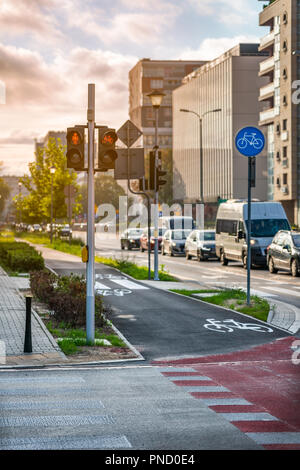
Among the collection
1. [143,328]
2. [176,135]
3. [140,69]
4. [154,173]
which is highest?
[140,69]

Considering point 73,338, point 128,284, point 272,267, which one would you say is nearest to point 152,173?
point 128,284

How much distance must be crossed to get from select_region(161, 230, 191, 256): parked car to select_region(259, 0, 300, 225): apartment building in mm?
31602

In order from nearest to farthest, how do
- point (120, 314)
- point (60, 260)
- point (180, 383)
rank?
point (180, 383) → point (120, 314) → point (60, 260)

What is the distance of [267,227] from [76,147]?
21158mm

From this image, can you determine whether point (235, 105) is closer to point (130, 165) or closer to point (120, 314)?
point (130, 165)

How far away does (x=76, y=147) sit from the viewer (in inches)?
467

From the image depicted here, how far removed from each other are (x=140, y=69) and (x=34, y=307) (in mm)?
145697

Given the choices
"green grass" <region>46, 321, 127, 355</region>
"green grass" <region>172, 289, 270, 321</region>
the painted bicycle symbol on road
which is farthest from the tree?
"green grass" <region>46, 321, 127, 355</region>

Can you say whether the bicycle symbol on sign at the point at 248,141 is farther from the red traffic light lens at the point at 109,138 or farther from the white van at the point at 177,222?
the white van at the point at 177,222

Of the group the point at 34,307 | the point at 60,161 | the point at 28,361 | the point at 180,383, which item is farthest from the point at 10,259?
the point at 60,161

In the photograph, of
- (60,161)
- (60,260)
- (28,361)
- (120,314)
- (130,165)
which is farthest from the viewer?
(60,161)

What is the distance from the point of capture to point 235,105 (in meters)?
105

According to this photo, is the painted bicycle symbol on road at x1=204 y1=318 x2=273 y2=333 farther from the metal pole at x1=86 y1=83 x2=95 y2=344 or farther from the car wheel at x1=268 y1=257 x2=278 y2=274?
the car wheel at x1=268 y1=257 x2=278 y2=274
